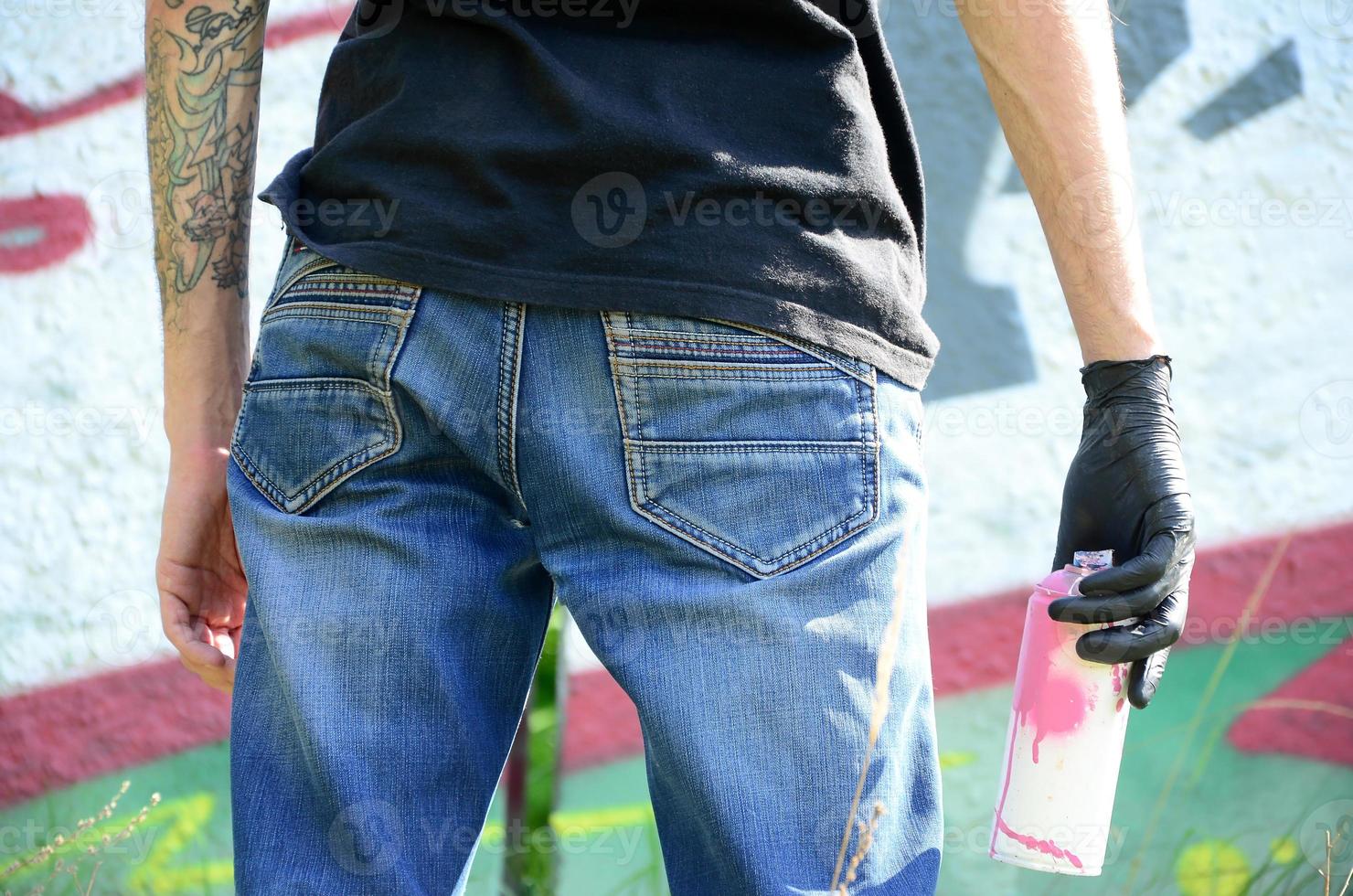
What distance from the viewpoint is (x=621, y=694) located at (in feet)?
8.09

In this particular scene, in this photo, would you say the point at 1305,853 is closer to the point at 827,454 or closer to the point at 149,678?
the point at 827,454

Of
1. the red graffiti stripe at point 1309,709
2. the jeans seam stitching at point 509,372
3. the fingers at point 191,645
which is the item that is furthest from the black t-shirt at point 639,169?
the red graffiti stripe at point 1309,709

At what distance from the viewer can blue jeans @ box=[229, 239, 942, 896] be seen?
2.85ft

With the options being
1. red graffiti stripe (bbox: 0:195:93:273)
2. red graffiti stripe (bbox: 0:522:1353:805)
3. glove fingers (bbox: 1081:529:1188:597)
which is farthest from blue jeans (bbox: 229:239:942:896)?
red graffiti stripe (bbox: 0:195:93:273)

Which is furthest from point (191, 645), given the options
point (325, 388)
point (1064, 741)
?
point (1064, 741)

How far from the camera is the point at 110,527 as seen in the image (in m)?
2.32

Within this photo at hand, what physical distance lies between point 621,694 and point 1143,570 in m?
1.57

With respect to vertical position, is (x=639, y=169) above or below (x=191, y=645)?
above

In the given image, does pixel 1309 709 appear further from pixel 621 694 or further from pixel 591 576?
pixel 591 576

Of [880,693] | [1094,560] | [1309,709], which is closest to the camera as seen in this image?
[880,693]

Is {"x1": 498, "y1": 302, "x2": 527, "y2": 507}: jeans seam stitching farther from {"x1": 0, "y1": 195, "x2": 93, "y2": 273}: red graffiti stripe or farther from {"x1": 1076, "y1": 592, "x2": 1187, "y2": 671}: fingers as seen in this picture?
{"x1": 0, "y1": 195, "x2": 93, "y2": 273}: red graffiti stripe

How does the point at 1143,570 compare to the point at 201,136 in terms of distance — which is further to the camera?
the point at 201,136

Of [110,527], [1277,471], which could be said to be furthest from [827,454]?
[1277,471]

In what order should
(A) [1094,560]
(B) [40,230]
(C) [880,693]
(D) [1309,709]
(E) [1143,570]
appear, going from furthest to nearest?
1. (D) [1309,709]
2. (B) [40,230]
3. (A) [1094,560]
4. (E) [1143,570]
5. (C) [880,693]
